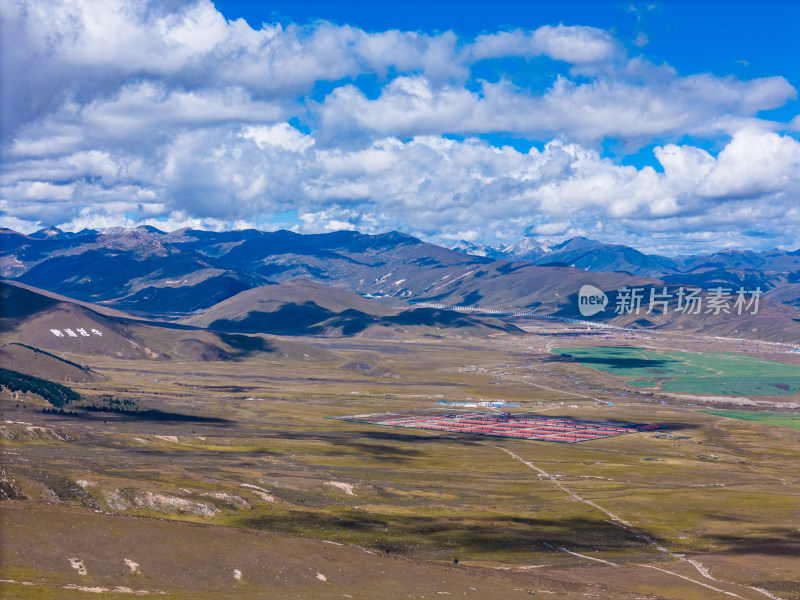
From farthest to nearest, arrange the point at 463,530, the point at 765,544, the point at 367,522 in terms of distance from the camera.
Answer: the point at 367,522, the point at 463,530, the point at 765,544

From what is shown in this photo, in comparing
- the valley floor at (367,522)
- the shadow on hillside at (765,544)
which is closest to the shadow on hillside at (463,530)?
the valley floor at (367,522)

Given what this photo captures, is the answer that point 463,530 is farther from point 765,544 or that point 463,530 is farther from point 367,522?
point 765,544

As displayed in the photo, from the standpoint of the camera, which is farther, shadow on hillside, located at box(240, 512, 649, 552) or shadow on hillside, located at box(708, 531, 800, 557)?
shadow on hillside, located at box(708, 531, 800, 557)

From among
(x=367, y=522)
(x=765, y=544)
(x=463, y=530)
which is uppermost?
(x=765, y=544)

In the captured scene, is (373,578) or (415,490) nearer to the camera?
(373,578)

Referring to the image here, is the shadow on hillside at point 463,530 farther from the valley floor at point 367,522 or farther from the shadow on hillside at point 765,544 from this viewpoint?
the shadow on hillside at point 765,544

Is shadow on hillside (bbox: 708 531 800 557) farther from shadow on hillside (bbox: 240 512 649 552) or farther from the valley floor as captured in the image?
shadow on hillside (bbox: 240 512 649 552)

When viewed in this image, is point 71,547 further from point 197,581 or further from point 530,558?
point 530,558

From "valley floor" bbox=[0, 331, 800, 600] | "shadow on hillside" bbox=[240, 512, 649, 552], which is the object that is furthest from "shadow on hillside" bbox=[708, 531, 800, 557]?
"shadow on hillside" bbox=[240, 512, 649, 552]

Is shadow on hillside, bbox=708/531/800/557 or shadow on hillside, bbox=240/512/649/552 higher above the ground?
shadow on hillside, bbox=708/531/800/557

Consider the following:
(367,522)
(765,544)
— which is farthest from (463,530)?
(765,544)

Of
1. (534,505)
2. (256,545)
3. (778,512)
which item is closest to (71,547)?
(256,545)
